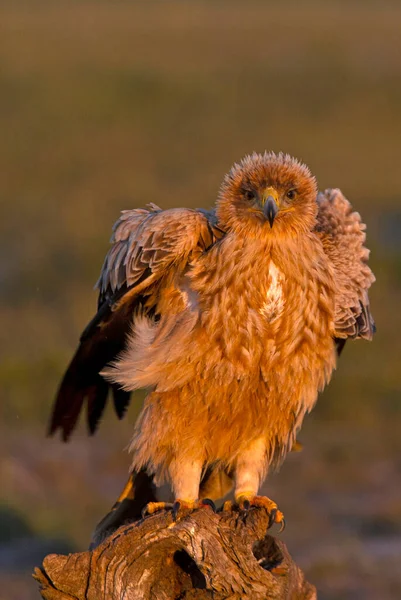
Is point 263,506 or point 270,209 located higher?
point 270,209

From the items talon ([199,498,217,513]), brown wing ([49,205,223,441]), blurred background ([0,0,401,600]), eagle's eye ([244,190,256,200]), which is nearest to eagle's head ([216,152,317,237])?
eagle's eye ([244,190,256,200])

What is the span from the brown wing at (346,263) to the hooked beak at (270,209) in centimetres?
75

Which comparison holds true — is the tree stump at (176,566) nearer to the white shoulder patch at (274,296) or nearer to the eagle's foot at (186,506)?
the eagle's foot at (186,506)

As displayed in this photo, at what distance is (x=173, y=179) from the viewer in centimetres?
2248

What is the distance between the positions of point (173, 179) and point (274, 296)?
1638 centimetres

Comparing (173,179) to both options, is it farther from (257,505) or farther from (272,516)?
(272,516)

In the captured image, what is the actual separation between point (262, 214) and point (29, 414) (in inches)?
244

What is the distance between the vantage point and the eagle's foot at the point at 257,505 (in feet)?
20.8

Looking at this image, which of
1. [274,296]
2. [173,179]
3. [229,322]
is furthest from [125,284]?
[173,179]

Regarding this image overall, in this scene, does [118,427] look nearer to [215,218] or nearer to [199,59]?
[215,218]

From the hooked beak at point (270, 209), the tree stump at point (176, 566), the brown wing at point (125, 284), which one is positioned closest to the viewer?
the tree stump at point (176, 566)

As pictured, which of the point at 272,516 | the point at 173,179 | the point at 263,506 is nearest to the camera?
the point at 272,516

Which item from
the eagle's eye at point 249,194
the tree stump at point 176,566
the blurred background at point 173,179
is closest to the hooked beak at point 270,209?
the eagle's eye at point 249,194

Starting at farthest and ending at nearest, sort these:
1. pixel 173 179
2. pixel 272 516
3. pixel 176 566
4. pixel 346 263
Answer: pixel 173 179 → pixel 346 263 → pixel 272 516 → pixel 176 566
